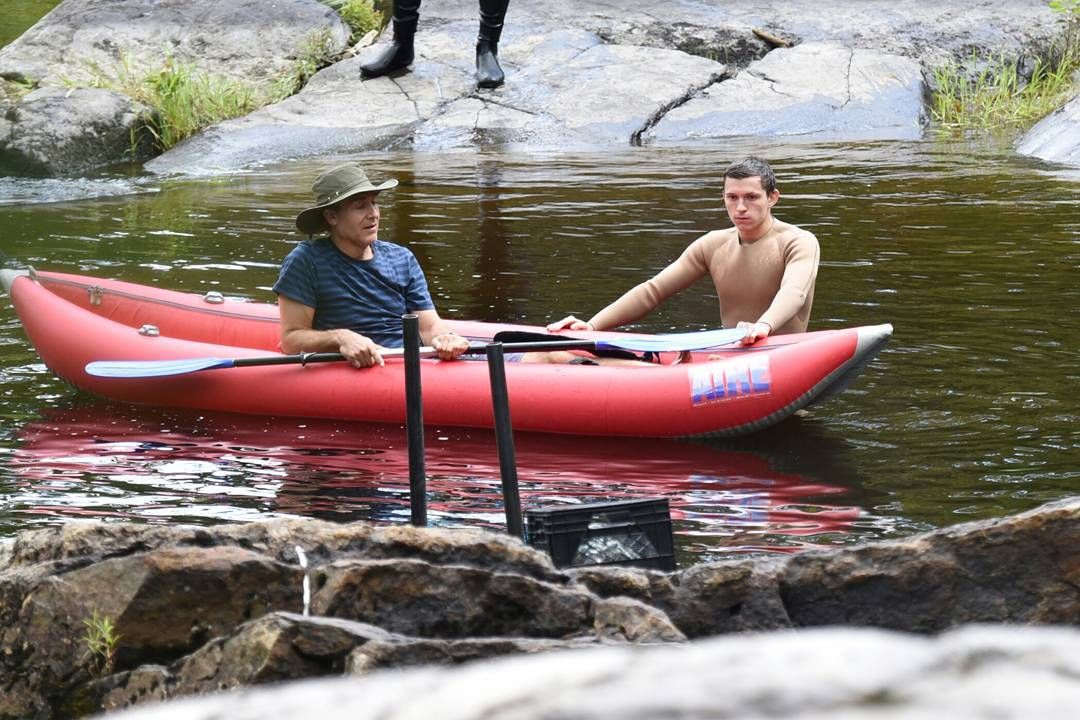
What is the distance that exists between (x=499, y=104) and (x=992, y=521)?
37.6 ft

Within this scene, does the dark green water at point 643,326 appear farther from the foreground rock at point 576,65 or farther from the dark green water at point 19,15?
the dark green water at point 19,15

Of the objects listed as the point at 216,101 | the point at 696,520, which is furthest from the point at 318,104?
the point at 696,520

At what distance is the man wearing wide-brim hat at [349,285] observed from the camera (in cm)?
546

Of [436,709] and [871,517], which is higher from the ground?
[436,709]

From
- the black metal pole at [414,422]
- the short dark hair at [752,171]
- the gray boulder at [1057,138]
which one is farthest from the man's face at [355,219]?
the gray boulder at [1057,138]

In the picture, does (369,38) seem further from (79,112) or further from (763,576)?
(763,576)

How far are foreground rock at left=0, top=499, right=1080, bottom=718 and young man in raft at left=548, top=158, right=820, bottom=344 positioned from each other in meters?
2.87

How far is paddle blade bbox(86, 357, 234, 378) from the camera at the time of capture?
19.2 feet

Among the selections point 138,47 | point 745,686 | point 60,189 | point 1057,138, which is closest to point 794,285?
point 745,686

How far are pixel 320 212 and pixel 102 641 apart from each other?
3.03 m

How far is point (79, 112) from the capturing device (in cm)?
1310

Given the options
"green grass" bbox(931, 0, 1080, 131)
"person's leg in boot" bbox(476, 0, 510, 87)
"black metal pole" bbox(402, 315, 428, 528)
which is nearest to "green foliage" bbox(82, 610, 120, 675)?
"black metal pole" bbox(402, 315, 428, 528)

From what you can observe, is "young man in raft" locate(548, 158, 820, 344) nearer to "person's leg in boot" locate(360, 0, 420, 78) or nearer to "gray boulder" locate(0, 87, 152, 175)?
"gray boulder" locate(0, 87, 152, 175)

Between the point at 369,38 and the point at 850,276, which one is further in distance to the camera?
the point at 369,38
